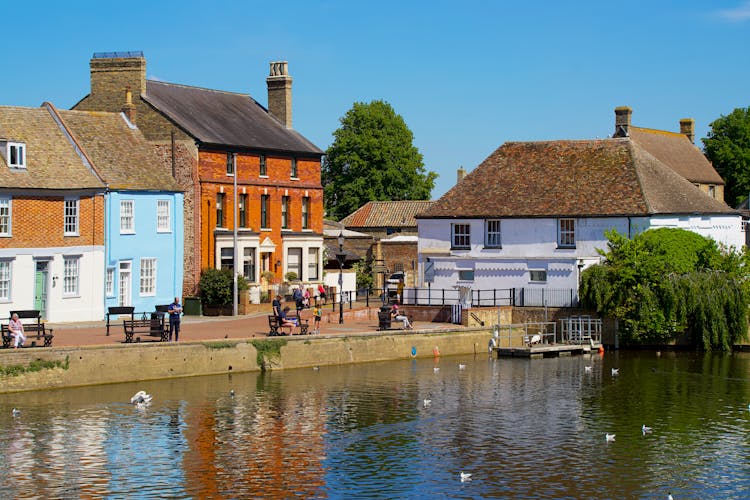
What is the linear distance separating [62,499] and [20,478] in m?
2.40

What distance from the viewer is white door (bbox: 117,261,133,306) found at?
192 feet

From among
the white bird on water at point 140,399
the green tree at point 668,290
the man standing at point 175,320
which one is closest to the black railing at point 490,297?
the green tree at point 668,290

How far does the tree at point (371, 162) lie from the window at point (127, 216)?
48.2m

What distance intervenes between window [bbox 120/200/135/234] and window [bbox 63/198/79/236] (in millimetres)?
3241

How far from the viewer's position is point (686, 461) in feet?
113

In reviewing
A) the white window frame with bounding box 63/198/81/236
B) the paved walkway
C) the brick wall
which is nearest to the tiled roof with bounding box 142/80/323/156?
the brick wall

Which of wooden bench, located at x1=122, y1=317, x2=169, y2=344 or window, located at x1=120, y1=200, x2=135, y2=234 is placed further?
window, located at x1=120, y1=200, x2=135, y2=234

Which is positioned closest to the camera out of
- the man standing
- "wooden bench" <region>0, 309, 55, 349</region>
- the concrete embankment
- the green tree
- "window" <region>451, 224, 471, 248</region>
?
the concrete embankment

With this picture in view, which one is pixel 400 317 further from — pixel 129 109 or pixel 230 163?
pixel 129 109

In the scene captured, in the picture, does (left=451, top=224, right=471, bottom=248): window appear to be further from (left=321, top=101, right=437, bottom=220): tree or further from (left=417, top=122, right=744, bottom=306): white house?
(left=321, top=101, right=437, bottom=220): tree

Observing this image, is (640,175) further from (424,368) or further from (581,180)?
(424,368)

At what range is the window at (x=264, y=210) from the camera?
226ft

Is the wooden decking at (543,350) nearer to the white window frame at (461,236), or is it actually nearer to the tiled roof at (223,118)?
the white window frame at (461,236)

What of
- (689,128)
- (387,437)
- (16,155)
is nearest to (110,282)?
(16,155)
